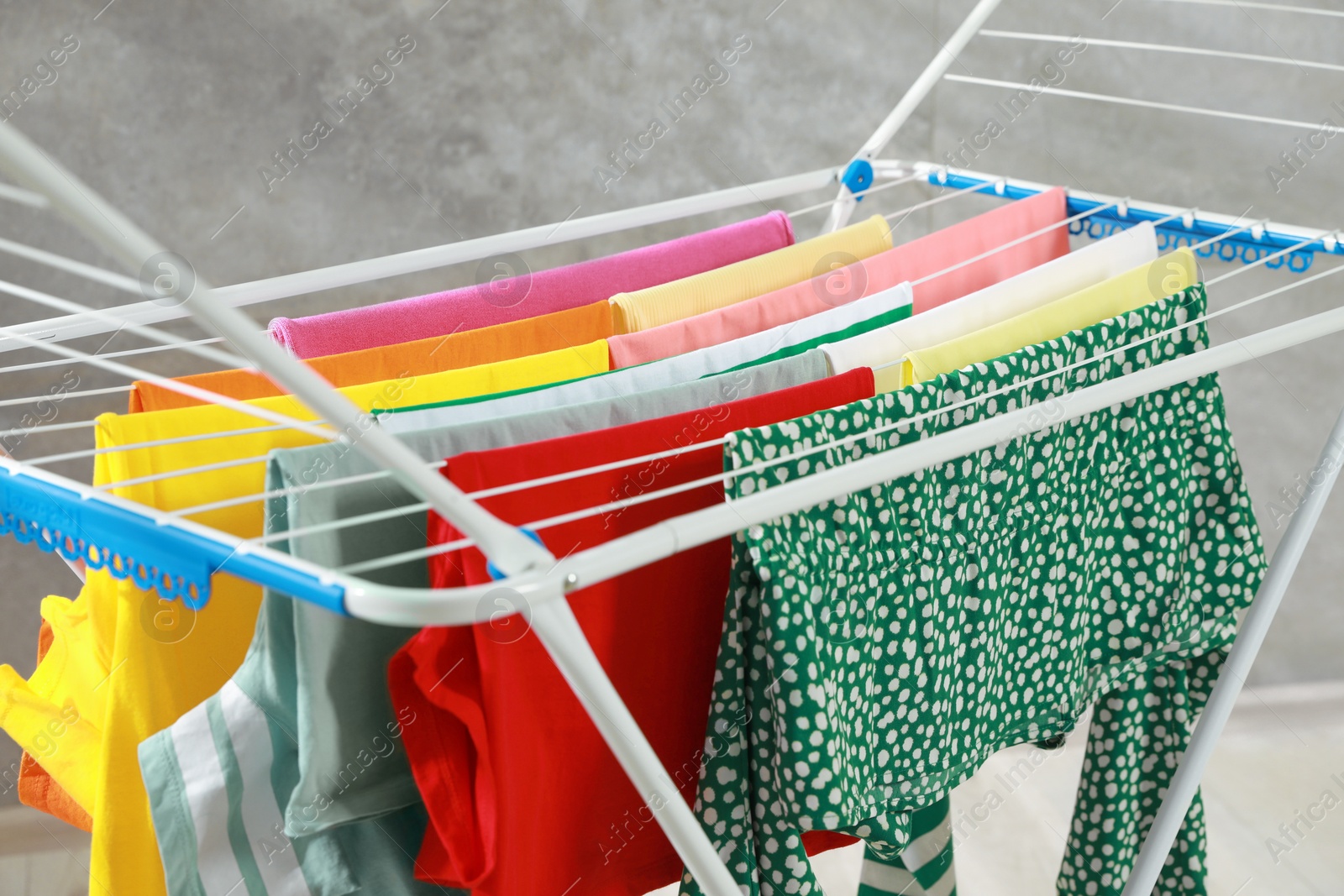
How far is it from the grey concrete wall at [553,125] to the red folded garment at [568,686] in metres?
1.52

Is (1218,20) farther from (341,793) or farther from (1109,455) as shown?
(341,793)

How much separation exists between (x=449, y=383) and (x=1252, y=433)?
217 centimetres

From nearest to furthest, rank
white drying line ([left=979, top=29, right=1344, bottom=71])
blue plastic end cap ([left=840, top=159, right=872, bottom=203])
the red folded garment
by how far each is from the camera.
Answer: the red folded garment, white drying line ([left=979, top=29, right=1344, bottom=71]), blue plastic end cap ([left=840, top=159, right=872, bottom=203])

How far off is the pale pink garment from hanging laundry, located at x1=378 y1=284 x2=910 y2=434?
7 cm

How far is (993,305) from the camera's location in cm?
125

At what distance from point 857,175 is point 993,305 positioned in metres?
0.53

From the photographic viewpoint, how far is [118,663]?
1038 mm

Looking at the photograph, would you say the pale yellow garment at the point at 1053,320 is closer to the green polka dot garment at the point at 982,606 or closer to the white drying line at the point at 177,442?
the green polka dot garment at the point at 982,606

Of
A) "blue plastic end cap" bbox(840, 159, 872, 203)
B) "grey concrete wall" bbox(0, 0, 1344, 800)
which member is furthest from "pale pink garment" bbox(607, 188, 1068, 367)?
"grey concrete wall" bbox(0, 0, 1344, 800)

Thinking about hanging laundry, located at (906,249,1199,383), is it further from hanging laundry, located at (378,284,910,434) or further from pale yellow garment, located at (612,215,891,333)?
pale yellow garment, located at (612,215,891,333)

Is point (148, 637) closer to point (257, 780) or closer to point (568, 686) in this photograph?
point (257, 780)

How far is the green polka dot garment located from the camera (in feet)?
3.18

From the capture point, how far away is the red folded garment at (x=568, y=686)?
0.91 metres

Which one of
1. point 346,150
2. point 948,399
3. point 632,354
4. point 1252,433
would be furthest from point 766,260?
point 1252,433
